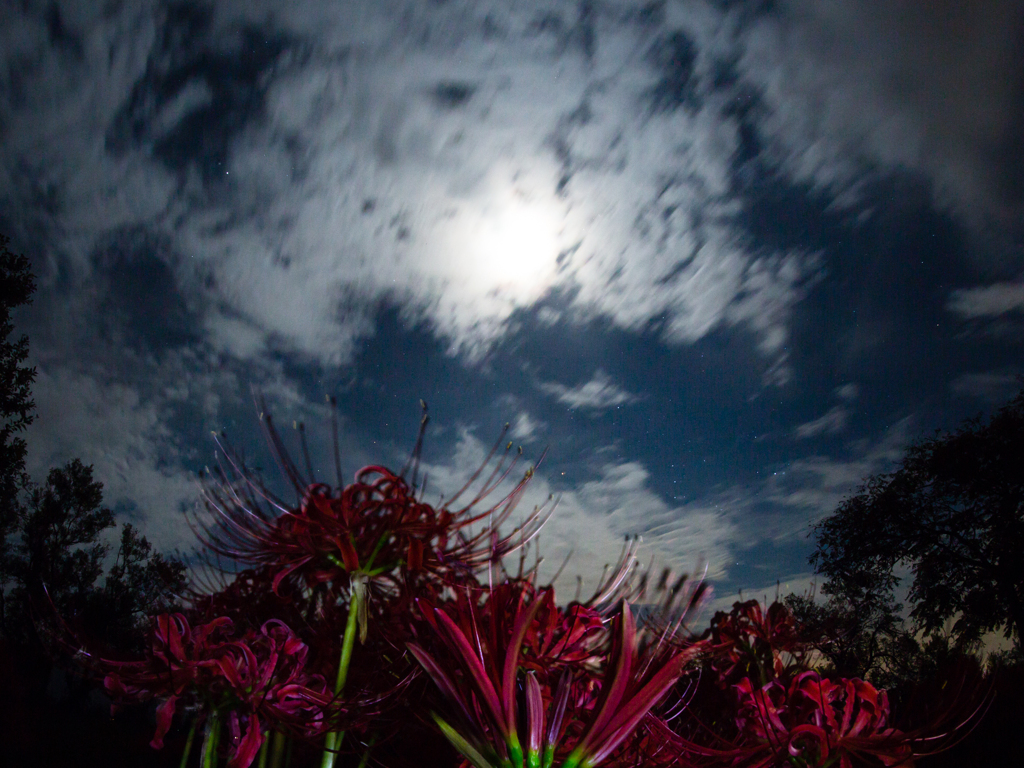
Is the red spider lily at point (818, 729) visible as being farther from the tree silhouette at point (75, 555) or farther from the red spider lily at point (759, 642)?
the tree silhouette at point (75, 555)

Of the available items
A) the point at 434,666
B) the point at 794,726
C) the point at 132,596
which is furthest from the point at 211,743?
the point at 132,596

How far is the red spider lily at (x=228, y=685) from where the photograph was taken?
129 cm

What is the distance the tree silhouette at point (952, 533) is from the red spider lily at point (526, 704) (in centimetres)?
931

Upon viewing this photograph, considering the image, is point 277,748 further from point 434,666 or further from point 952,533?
point 952,533

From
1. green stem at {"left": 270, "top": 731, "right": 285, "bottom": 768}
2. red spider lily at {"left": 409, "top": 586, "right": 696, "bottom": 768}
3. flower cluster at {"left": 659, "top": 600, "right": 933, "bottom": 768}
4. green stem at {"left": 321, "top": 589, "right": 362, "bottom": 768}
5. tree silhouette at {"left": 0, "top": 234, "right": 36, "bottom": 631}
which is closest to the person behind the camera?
red spider lily at {"left": 409, "top": 586, "right": 696, "bottom": 768}

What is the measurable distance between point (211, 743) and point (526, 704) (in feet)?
3.12

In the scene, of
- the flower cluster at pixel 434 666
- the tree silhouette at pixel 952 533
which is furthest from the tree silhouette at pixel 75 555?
the tree silhouette at pixel 952 533

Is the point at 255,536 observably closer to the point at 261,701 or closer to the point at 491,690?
the point at 261,701

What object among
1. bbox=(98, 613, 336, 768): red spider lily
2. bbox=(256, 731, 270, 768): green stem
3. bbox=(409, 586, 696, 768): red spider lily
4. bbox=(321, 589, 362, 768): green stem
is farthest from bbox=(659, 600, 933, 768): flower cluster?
bbox=(256, 731, 270, 768): green stem

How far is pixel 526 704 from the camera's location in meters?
0.88

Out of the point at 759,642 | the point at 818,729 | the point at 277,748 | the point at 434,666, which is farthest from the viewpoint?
the point at 759,642

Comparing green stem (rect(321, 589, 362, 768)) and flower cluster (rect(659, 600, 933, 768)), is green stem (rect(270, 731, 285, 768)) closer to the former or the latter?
green stem (rect(321, 589, 362, 768))

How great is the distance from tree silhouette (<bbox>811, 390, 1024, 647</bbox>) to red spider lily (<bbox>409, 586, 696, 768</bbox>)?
9.31 m

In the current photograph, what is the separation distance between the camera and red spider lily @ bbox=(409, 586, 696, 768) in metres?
0.86
